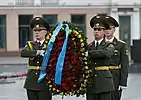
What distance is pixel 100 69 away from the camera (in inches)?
254

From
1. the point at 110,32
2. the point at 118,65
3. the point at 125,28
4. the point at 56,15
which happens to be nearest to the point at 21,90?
the point at 118,65

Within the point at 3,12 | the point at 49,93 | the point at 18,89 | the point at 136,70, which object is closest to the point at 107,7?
the point at 3,12

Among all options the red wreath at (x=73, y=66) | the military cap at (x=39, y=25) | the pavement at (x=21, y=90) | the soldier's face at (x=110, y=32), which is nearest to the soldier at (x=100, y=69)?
the red wreath at (x=73, y=66)

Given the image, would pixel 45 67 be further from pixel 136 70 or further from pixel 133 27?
pixel 133 27

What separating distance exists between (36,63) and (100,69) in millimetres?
975

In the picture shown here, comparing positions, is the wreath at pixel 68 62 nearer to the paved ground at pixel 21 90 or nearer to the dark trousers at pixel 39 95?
the dark trousers at pixel 39 95

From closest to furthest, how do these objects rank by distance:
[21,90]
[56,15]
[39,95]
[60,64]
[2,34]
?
[60,64] → [39,95] → [21,90] → [2,34] → [56,15]

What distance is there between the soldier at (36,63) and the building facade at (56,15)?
28957 millimetres

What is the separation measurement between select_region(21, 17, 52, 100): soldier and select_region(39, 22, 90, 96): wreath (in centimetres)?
50

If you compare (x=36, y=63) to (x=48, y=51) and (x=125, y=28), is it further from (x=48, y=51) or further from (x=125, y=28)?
(x=125, y=28)

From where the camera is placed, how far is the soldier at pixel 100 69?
639 cm

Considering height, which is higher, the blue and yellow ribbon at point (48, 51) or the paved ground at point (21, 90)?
the blue and yellow ribbon at point (48, 51)

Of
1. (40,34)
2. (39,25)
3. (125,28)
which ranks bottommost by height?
(40,34)

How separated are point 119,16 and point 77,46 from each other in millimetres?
31320
